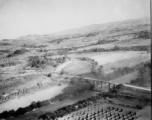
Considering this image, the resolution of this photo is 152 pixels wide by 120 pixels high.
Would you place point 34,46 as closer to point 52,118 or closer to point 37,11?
point 37,11

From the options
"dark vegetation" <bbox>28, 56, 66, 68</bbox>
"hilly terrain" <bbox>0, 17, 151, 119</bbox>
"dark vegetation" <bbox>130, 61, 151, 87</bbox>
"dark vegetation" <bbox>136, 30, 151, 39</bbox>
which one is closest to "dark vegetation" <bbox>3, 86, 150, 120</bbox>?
"hilly terrain" <bbox>0, 17, 151, 119</bbox>

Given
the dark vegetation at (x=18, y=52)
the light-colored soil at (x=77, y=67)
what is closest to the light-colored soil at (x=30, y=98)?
the light-colored soil at (x=77, y=67)

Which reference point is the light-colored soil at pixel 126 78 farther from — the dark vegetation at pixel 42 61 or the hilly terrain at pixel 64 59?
the dark vegetation at pixel 42 61

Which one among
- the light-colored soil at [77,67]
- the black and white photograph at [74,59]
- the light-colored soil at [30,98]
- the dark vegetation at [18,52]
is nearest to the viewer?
the black and white photograph at [74,59]

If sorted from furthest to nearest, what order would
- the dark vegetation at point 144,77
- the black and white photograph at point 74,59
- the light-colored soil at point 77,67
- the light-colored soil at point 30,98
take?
the light-colored soil at point 77,67
the light-colored soil at point 30,98
the black and white photograph at point 74,59
the dark vegetation at point 144,77

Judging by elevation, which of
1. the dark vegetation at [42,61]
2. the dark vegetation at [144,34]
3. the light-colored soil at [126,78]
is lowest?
the light-colored soil at [126,78]

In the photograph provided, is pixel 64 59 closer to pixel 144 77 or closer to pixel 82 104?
pixel 82 104

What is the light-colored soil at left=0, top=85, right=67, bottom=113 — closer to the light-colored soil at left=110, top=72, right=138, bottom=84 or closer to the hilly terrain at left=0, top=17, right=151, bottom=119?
the hilly terrain at left=0, top=17, right=151, bottom=119

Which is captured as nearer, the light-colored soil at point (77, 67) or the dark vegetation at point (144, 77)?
the dark vegetation at point (144, 77)
